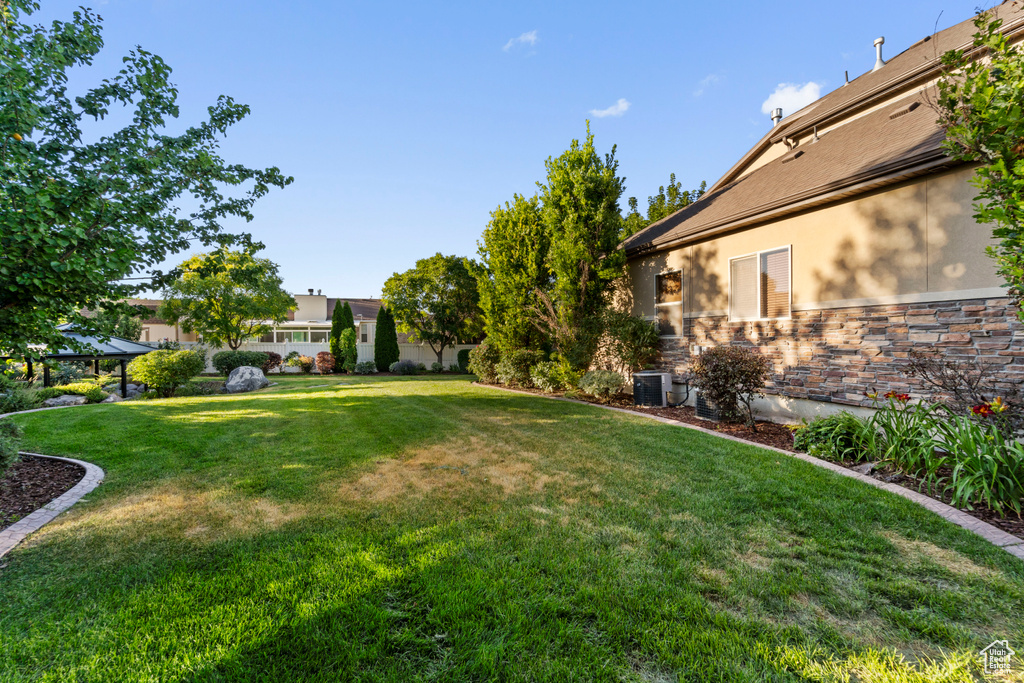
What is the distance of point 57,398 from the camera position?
10344mm

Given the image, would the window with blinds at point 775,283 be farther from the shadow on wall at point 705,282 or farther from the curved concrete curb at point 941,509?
the curved concrete curb at point 941,509

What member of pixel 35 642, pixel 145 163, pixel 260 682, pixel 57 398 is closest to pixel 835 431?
pixel 260 682

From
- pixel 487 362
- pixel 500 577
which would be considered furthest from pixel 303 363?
pixel 500 577

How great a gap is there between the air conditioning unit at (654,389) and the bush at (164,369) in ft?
41.4

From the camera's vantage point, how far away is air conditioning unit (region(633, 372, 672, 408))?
8898 mm

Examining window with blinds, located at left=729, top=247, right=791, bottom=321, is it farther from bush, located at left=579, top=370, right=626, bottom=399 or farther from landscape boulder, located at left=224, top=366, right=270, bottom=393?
landscape boulder, located at left=224, top=366, right=270, bottom=393

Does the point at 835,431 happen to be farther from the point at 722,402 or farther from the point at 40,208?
the point at 40,208

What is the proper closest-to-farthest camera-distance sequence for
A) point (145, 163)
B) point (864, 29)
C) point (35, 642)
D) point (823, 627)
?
point (35, 642)
point (823, 627)
point (145, 163)
point (864, 29)

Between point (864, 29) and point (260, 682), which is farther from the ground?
point (864, 29)

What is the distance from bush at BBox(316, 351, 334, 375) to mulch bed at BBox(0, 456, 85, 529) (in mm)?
15394

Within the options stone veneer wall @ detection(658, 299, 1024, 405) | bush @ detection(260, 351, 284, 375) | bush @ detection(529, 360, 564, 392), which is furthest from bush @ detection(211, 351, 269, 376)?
stone veneer wall @ detection(658, 299, 1024, 405)

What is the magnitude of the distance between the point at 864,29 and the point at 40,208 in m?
15.0

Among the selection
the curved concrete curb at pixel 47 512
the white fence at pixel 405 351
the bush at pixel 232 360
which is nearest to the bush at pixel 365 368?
the white fence at pixel 405 351
